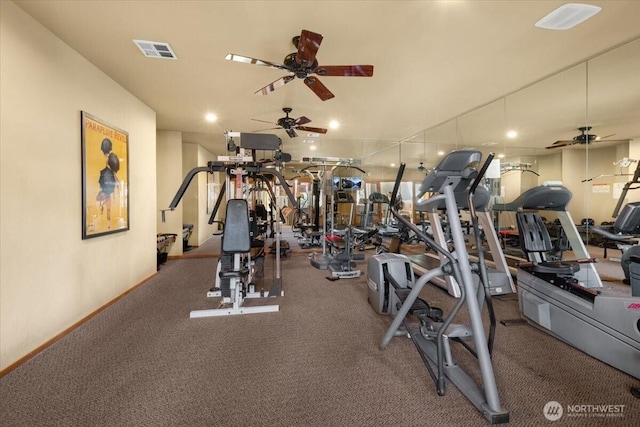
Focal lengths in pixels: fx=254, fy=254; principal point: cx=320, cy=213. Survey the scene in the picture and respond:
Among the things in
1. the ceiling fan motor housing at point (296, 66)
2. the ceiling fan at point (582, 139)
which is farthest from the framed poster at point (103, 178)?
the ceiling fan at point (582, 139)

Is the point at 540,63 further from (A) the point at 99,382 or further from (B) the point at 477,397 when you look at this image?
(A) the point at 99,382

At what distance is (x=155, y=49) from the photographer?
9.09ft

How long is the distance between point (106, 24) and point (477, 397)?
4.26 meters

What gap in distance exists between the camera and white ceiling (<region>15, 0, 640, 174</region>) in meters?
2.22

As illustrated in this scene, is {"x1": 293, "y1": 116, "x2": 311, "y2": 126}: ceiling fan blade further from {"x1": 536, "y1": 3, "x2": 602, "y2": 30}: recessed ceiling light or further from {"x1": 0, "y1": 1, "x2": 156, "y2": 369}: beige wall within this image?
{"x1": 536, "y1": 3, "x2": 602, "y2": 30}: recessed ceiling light

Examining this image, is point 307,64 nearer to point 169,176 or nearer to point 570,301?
point 570,301

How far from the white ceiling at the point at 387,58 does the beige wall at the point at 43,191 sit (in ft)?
1.07

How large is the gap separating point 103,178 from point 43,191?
2.80 ft

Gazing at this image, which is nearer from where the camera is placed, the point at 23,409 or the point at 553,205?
the point at 23,409

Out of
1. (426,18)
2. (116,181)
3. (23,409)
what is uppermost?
(426,18)

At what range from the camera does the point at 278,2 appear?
212 cm

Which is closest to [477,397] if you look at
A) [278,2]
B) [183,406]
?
[183,406]

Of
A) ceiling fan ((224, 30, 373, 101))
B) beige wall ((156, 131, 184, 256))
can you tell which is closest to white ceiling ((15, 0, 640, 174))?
ceiling fan ((224, 30, 373, 101))

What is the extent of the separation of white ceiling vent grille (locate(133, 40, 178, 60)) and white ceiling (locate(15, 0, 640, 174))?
0.21 ft
